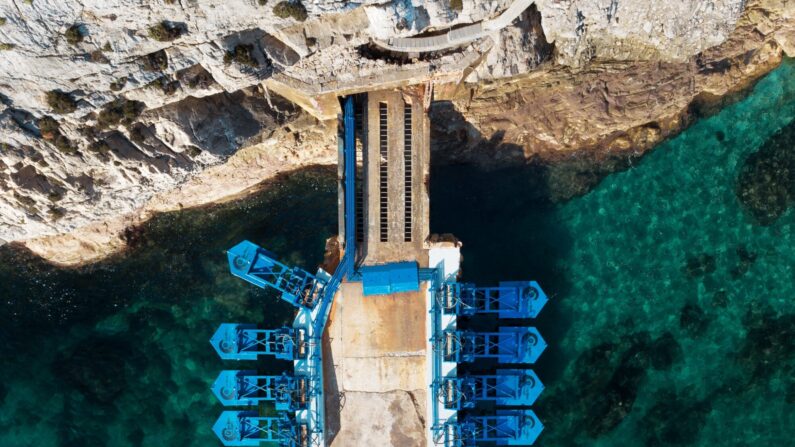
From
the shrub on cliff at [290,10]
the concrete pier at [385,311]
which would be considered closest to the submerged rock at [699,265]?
the concrete pier at [385,311]

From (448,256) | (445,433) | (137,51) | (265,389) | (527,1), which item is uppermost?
(527,1)

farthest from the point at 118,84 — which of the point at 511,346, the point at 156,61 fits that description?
the point at 511,346

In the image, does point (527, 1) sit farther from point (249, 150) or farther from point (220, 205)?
point (220, 205)

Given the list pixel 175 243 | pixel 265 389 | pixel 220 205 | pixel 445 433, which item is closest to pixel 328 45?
pixel 220 205

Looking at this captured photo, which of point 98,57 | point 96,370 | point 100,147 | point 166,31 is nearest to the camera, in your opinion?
point 166,31

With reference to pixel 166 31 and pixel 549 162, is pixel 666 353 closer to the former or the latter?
pixel 549 162

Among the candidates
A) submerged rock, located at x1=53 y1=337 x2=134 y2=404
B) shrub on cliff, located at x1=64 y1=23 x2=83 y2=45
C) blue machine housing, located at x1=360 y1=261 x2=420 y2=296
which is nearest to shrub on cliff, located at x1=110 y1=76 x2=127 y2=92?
shrub on cliff, located at x1=64 y1=23 x2=83 y2=45

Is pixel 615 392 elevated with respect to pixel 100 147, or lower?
lower
